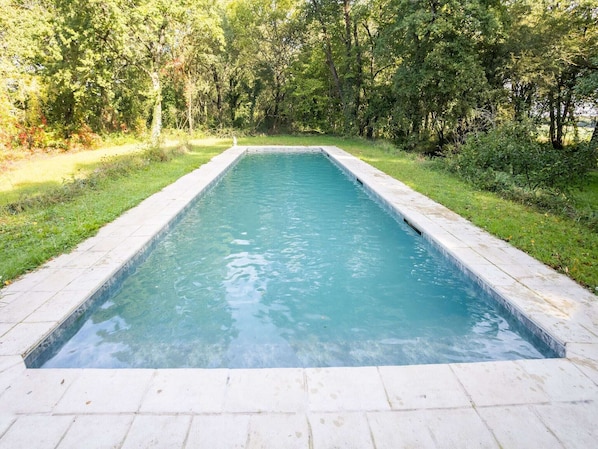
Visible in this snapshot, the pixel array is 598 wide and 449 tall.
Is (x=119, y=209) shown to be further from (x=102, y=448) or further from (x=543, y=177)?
(x=543, y=177)

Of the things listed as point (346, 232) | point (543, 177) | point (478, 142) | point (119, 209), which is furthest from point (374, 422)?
point (478, 142)

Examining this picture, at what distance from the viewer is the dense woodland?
12.8m

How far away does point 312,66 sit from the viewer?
2197cm

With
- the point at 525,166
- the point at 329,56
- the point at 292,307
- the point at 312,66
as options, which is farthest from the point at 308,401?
the point at 312,66

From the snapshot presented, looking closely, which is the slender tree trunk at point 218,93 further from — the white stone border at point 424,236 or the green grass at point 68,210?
the white stone border at point 424,236

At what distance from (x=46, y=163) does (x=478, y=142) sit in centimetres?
1224

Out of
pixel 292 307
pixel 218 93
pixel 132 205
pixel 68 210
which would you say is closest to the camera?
pixel 292 307

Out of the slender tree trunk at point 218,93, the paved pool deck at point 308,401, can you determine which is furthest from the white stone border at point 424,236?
the slender tree trunk at point 218,93

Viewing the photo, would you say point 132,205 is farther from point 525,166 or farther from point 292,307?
point 525,166

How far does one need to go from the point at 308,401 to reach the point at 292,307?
5.52ft

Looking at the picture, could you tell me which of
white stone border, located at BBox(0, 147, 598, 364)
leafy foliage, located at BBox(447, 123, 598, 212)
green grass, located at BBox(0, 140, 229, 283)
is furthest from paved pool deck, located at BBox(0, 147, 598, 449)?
leafy foliage, located at BBox(447, 123, 598, 212)

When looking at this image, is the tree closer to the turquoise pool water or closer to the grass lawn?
the grass lawn

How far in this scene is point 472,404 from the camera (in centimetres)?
217

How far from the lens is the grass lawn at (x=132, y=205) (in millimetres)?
4188
